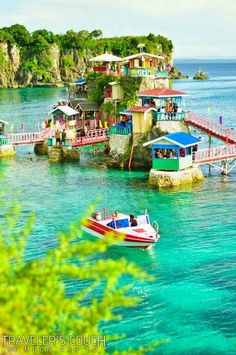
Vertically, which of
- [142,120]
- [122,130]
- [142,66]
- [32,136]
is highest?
[142,66]

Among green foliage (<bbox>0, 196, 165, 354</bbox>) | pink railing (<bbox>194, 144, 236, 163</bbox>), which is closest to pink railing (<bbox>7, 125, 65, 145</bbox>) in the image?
pink railing (<bbox>194, 144, 236, 163</bbox>)

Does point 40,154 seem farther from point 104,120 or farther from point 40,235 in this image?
point 40,235

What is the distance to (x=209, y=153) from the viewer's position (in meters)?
42.0

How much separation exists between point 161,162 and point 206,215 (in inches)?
317

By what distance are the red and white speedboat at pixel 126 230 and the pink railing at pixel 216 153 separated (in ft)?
44.0

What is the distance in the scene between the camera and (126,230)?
2641 cm

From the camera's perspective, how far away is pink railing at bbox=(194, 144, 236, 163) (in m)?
40.9

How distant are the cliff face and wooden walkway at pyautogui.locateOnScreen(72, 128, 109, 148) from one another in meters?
124

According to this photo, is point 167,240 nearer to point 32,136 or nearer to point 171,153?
point 171,153

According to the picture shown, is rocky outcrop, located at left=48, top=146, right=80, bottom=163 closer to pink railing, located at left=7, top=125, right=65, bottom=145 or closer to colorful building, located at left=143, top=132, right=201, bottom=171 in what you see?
pink railing, located at left=7, top=125, right=65, bottom=145

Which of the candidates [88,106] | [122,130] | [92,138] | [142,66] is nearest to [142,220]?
[122,130]

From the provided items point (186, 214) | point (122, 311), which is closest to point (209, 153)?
point (186, 214)

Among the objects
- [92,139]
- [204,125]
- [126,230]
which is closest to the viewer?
[126,230]

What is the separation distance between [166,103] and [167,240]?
2100 centimetres
